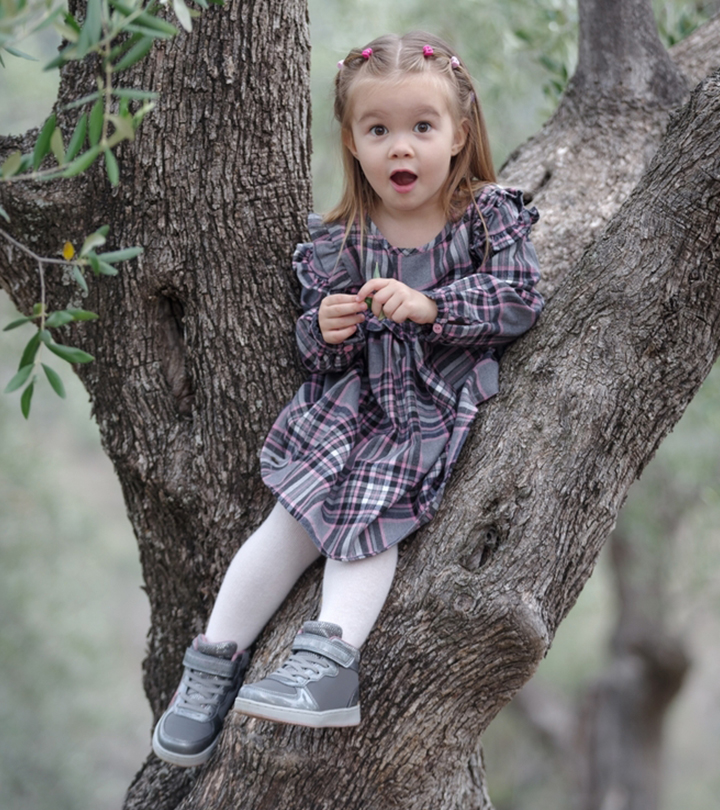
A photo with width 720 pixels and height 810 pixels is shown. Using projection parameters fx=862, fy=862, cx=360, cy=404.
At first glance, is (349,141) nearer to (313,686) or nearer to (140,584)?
(313,686)

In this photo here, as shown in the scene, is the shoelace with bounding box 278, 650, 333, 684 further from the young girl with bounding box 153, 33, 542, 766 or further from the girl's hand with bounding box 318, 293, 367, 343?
the girl's hand with bounding box 318, 293, 367, 343

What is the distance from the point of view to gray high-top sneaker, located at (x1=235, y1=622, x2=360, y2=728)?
161 centimetres

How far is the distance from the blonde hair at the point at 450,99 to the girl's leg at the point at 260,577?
716 mm

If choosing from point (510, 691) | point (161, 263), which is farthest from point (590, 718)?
point (161, 263)

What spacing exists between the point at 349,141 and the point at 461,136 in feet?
0.86

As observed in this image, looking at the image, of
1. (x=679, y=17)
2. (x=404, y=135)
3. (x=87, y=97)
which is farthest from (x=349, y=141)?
(x=679, y=17)

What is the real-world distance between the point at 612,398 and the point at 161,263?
1.03 meters

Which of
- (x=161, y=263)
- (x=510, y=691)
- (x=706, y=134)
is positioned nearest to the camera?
(x=706, y=134)

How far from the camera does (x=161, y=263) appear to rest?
1.96 m

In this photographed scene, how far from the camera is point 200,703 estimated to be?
6.17 ft

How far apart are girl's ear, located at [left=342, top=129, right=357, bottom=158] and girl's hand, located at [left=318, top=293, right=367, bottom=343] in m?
0.38

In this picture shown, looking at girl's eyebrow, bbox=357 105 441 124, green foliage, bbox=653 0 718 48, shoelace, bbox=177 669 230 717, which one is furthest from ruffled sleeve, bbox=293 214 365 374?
green foliage, bbox=653 0 718 48

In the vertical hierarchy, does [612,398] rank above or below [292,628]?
above

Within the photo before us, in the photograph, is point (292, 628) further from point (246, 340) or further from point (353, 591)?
point (246, 340)
